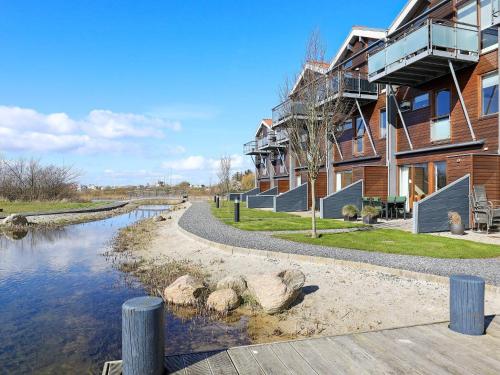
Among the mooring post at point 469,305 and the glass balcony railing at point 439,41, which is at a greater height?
the glass balcony railing at point 439,41

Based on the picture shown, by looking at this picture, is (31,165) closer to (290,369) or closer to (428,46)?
(428,46)

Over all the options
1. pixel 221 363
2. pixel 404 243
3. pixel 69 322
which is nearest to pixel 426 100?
pixel 404 243

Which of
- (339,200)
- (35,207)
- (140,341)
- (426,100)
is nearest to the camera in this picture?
(140,341)

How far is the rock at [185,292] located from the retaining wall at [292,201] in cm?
1833

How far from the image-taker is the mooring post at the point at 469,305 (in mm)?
4871

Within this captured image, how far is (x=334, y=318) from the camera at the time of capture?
6637 millimetres

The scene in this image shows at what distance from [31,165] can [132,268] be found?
4612 cm

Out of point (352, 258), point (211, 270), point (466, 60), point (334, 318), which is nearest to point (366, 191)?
point (466, 60)

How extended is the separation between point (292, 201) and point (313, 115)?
13.8m

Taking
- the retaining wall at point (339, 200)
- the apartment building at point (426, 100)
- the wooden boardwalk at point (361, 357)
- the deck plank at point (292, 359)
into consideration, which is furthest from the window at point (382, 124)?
the deck plank at point (292, 359)

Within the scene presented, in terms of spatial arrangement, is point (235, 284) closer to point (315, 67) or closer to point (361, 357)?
point (361, 357)

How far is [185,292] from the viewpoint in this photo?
7.95 meters

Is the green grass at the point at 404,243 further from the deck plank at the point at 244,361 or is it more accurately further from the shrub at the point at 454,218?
the deck plank at the point at 244,361

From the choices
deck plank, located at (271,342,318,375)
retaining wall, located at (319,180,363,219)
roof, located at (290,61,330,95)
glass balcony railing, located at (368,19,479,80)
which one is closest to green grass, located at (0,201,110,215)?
retaining wall, located at (319,180,363,219)
